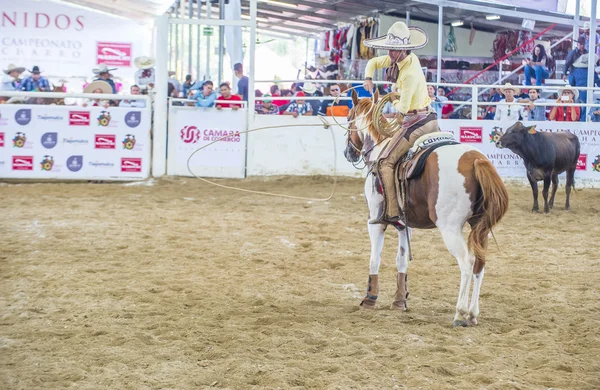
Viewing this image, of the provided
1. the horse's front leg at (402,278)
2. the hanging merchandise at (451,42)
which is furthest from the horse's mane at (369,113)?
the hanging merchandise at (451,42)

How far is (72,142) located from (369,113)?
333 inches

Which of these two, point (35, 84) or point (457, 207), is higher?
point (35, 84)

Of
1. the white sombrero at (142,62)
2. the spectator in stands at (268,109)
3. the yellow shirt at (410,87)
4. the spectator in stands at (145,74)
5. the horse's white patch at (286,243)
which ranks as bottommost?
the horse's white patch at (286,243)

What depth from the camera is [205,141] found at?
45.2 ft

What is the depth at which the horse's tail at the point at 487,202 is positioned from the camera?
5336 millimetres

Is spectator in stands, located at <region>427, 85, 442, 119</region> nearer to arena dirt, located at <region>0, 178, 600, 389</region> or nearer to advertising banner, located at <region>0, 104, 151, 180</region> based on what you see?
arena dirt, located at <region>0, 178, 600, 389</region>

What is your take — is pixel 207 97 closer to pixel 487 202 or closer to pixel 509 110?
pixel 509 110

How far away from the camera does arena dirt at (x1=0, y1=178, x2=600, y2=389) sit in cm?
434

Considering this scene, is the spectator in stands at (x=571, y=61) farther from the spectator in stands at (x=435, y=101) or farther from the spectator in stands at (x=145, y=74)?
the spectator in stands at (x=145, y=74)

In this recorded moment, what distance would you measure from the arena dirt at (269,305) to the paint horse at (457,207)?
9.2 inches

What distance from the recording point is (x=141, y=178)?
13.6m

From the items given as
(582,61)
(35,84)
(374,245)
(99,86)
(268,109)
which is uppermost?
(582,61)

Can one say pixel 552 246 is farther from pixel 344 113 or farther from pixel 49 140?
pixel 49 140

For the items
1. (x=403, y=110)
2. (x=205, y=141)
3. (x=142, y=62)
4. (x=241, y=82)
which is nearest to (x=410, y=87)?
(x=403, y=110)
